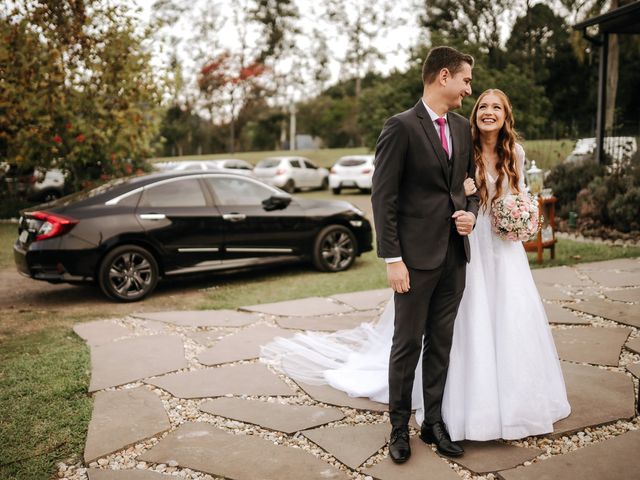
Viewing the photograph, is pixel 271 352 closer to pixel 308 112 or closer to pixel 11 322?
pixel 11 322

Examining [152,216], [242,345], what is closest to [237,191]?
[152,216]

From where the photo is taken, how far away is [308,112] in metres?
44.2

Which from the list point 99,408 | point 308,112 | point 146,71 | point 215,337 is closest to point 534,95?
point 146,71

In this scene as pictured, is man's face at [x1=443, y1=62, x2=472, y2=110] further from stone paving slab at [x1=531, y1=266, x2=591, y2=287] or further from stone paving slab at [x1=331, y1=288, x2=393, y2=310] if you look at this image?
stone paving slab at [x1=531, y1=266, x2=591, y2=287]

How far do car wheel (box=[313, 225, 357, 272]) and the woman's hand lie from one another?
5343 millimetres

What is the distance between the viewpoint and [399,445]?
9.90 ft

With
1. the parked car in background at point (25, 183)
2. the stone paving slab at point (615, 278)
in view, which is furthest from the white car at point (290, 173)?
the stone paving slab at point (615, 278)

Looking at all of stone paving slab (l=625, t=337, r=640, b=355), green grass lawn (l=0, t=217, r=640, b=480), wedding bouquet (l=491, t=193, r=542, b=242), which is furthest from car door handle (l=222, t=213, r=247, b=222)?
wedding bouquet (l=491, t=193, r=542, b=242)

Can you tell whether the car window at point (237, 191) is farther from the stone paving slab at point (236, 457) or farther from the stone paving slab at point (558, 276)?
the stone paving slab at point (236, 457)

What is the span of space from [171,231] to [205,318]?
170 centimetres

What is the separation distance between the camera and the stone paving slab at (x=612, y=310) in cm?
536

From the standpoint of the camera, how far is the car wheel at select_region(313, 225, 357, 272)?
27.5 feet

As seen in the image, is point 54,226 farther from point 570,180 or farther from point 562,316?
point 570,180

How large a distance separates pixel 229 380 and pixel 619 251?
7069 millimetres
